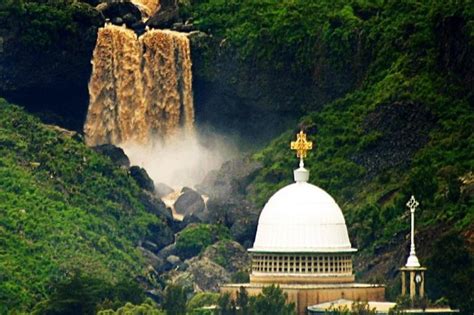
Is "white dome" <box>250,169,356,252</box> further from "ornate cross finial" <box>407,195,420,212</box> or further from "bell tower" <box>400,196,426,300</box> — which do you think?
"ornate cross finial" <box>407,195,420,212</box>

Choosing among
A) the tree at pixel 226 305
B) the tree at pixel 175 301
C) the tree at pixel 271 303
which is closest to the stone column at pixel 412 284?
the tree at pixel 271 303

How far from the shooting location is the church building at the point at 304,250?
17912 centimetres

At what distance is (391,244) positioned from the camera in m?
196

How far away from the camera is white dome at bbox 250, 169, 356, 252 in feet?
589

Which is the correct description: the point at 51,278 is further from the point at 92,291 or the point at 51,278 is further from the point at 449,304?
the point at 449,304

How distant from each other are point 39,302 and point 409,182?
17.9 meters

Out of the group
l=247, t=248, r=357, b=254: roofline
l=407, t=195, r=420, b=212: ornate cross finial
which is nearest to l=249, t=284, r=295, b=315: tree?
l=247, t=248, r=357, b=254: roofline

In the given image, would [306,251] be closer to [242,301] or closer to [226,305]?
[242,301]

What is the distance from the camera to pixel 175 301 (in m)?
184

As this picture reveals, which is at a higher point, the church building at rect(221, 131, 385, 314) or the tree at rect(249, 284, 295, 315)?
the church building at rect(221, 131, 385, 314)

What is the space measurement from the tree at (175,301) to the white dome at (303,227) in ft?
15.0

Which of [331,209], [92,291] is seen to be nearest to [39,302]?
[92,291]

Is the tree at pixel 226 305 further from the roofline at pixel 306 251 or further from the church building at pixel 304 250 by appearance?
the roofline at pixel 306 251

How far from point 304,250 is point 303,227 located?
3.48 ft
